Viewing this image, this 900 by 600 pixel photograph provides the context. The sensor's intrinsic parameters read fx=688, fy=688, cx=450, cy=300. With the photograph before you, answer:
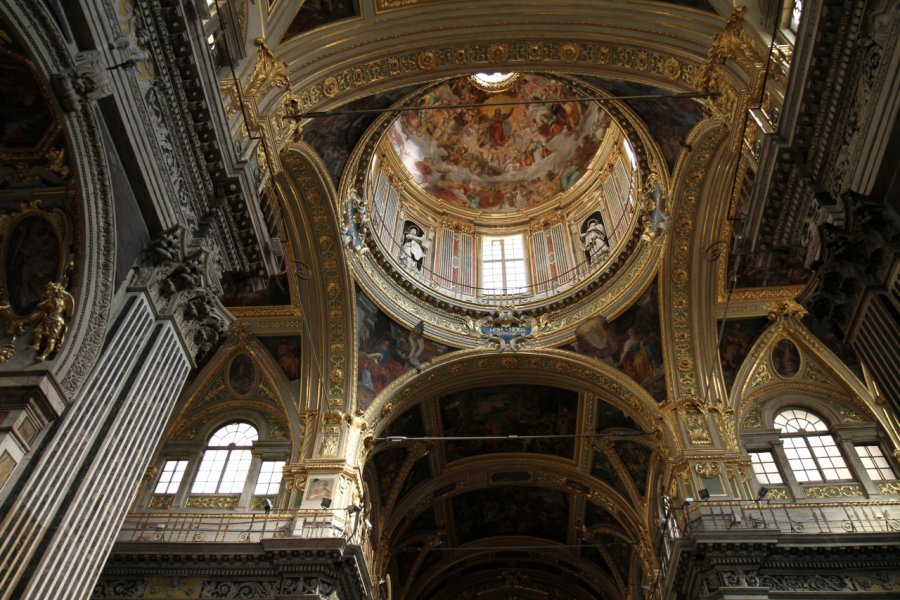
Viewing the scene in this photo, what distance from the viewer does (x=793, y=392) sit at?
1755 cm

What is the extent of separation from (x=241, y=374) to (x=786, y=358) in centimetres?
1429

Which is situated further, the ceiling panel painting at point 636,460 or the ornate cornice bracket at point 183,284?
the ceiling panel painting at point 636,460

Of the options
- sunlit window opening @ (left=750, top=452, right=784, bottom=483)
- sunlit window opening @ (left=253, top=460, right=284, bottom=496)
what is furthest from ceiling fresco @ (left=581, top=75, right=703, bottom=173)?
sunlit window opening @ (left=253, top=460, right=284, bottom=496)

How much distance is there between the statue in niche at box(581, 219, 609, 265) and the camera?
2103cm

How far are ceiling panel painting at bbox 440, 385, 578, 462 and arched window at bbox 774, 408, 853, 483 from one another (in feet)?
18.5

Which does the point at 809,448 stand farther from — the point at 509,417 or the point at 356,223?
the point at 356,223

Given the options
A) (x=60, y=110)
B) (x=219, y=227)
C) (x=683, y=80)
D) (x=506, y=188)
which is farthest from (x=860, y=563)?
(x=506, y=188)

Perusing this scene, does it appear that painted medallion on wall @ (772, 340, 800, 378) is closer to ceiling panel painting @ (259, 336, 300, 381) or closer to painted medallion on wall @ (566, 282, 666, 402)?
painted medallion on wall @ (566, 282, 666, 402)

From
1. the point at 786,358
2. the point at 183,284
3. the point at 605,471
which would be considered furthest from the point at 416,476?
the point at 183,284

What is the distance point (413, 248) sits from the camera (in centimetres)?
2212

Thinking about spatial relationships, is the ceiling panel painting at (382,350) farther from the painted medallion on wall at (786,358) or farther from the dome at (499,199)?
the painted medallion on wall at (786,358)

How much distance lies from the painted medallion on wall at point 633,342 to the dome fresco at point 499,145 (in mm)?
7364

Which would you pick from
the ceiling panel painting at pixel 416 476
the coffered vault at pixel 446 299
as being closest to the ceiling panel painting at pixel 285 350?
the coffered vault at pixel 446 299

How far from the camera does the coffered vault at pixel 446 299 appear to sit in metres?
7.48
